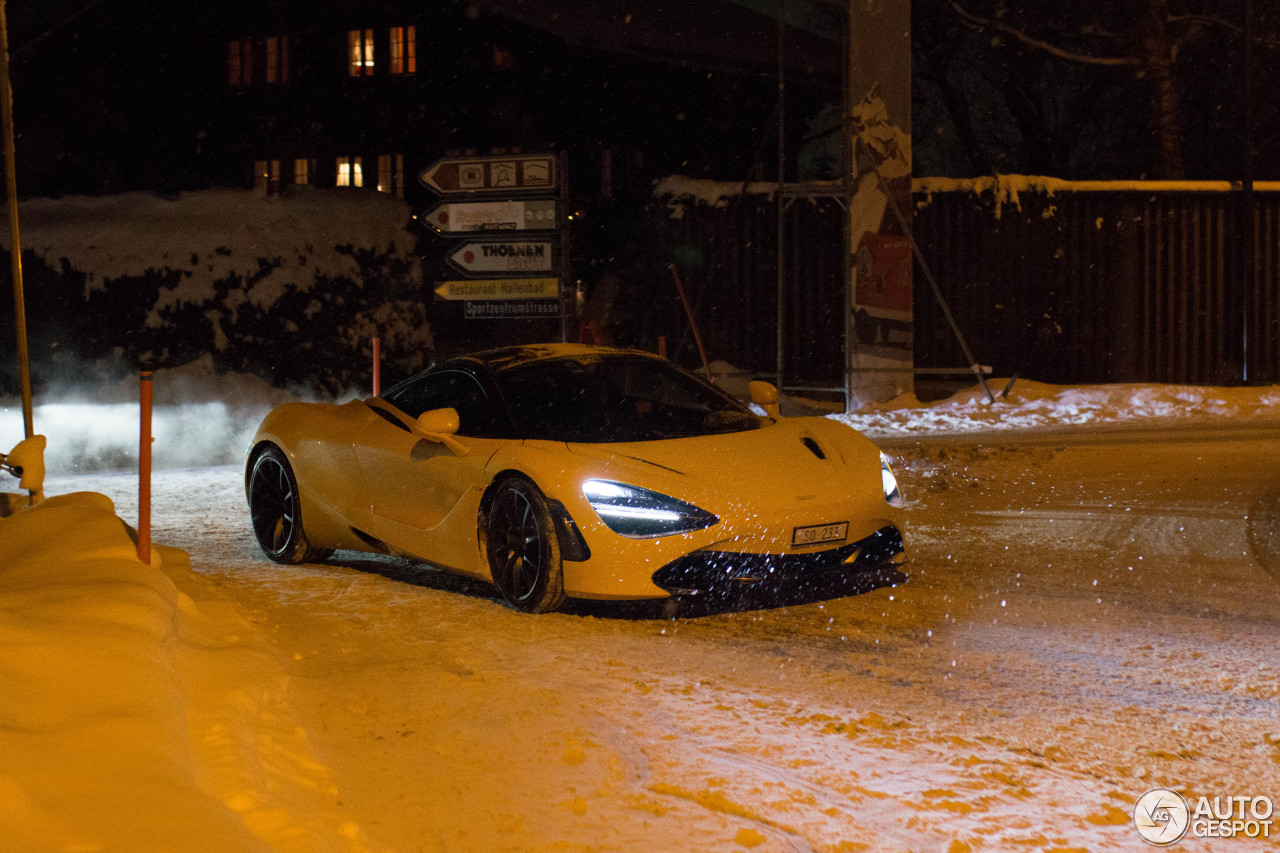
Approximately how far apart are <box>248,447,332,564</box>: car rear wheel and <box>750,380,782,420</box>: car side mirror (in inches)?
114

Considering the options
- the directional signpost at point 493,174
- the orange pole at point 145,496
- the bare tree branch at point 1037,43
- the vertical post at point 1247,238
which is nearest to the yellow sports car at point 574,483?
the orange pole at point 145,496

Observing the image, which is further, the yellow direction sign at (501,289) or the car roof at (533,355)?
the yellow direction sign at (501,289)

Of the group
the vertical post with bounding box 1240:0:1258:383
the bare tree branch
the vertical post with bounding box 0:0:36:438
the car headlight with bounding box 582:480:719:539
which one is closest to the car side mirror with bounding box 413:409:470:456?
the car headlight with bounding box 582:480:719:539

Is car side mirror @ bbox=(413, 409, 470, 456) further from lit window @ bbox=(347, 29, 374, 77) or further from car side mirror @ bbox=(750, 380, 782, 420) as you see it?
lit window @ bbox=(347, 29, 374, 77)

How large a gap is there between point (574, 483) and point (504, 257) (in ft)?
27.1

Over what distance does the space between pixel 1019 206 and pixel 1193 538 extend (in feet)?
36.6

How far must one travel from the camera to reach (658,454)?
6.43 meters

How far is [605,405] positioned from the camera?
A: 282 inches

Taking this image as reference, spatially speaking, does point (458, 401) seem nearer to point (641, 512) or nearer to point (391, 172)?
point (641, 512)

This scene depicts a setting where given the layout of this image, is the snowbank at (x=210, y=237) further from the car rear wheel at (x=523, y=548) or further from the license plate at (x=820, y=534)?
the license plate at (x=820, y=534)

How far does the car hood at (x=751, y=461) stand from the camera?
621cm

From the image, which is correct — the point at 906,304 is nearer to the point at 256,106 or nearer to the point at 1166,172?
the point at 1166,172

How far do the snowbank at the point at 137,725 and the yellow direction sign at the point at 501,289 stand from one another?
8.35 meters

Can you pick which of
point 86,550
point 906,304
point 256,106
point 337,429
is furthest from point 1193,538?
point 256,106
